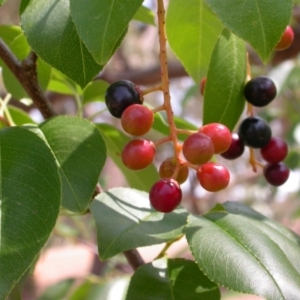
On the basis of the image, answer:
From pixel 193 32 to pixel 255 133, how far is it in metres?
0.23

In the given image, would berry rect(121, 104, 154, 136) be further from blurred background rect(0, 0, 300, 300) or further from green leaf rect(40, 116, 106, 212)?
blurred background rect(0, 0, 300, 300)

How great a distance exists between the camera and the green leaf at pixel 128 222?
67 cm

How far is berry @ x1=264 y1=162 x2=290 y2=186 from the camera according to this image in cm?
86

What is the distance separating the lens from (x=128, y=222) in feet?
2.33

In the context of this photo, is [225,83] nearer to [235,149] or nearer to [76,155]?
[235,149]

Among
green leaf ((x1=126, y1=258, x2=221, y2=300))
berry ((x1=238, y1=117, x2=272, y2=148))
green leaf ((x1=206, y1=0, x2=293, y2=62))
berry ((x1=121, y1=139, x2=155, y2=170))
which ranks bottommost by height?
green leaf ((x1=126, y1=258, x2=221, y2=300))

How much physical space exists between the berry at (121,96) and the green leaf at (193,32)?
10.5 inches

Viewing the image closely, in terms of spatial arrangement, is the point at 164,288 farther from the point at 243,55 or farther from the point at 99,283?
the point at 99,283

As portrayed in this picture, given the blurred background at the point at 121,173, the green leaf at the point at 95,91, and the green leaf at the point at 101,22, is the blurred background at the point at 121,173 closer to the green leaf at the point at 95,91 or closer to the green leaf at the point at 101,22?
the green leaf at the point at 95,91

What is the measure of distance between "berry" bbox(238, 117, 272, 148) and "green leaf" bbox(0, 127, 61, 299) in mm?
318

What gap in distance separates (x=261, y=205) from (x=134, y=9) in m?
4.96

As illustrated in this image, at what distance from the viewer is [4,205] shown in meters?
0.62

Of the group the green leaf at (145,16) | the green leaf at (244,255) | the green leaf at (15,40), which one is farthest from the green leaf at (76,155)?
the green leaf at (145,16)

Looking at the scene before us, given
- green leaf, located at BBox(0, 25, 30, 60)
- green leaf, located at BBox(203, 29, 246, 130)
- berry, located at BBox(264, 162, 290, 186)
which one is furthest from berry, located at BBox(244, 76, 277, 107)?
green leaf, located at BBox(0, 25, 30, 60)
